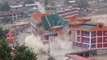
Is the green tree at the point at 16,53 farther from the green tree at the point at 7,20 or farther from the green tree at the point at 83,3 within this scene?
the green tree at the point at 83,3

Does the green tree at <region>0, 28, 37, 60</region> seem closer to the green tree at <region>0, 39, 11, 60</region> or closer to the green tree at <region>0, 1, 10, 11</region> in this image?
the green tree at <region>0, 39, 11, 60</region>

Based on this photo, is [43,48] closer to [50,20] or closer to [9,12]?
[50,20]

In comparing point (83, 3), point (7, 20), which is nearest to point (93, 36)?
point (7, 20)

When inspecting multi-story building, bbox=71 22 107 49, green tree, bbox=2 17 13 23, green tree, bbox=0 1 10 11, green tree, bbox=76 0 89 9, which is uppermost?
multi-story building, bbox=71 22 107 49

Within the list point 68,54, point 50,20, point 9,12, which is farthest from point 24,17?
point 68,54

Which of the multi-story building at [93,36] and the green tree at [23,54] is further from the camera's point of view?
the multi-story building at [93,36]

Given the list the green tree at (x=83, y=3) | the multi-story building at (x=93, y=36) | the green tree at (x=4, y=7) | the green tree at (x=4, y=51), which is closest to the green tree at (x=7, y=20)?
the green tree at (x=4, y=7)

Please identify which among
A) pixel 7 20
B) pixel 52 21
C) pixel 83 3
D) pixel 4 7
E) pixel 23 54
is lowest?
pixel 7 20

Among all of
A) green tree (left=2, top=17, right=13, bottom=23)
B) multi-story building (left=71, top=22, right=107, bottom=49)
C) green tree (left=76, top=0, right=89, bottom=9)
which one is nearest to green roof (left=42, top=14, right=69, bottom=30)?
multi-story building (left=71, top=22, right=107, bottom=49)

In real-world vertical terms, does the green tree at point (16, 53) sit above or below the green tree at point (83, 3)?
above

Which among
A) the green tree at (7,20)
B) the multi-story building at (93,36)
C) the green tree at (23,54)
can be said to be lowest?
the green tree at (7,20)

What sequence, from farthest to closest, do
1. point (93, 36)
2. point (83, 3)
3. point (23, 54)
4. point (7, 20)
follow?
point (83, 3)
point (7, 20)
point (93, 36)
point (23, 54)

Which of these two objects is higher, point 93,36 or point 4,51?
point 4,51

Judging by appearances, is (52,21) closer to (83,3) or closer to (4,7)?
(4,7)
